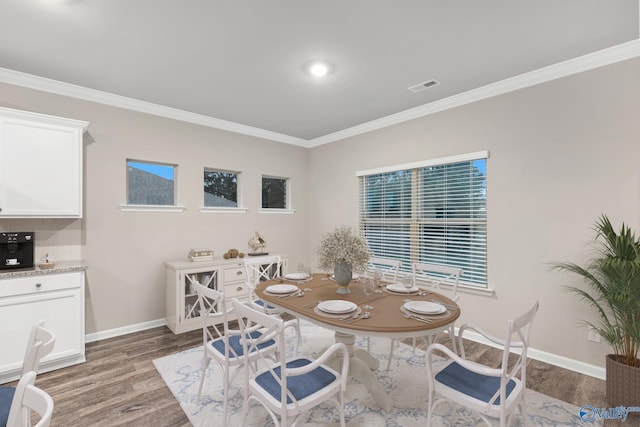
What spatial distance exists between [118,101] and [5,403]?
10.6 ft

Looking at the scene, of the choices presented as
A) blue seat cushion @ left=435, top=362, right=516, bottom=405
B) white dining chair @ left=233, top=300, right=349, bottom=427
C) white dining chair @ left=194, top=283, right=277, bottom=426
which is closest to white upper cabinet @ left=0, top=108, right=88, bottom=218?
white dining chair @ left=194, top=283, right=277, bottom=426

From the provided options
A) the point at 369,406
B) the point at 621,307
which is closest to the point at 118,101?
the point at 369,406

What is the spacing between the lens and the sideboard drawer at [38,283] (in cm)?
263

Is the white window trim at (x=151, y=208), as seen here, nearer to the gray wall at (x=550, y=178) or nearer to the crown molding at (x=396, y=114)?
the crown molding at (x=396, y=114)

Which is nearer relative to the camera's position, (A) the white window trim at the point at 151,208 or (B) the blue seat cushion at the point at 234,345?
(B) the blue seat cushion at the point at 234,345

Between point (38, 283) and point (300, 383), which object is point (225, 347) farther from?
point (38, 283)

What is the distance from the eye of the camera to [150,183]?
4.07 m

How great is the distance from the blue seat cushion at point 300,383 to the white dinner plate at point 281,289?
27.7 inches

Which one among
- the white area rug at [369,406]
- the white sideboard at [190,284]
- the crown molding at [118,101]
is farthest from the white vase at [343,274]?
the crown molding at [118,101]

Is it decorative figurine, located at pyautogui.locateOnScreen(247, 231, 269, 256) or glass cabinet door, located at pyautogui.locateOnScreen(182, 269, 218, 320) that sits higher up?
decorative figurine, located at pyautogui.locateOnScreen(247, 231, 269, 256)

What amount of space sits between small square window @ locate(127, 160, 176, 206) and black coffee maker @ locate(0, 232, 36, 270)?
1.07m

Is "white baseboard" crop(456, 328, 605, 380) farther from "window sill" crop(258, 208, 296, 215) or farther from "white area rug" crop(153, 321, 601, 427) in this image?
"window sill" crop(258, 208, 296, 215)

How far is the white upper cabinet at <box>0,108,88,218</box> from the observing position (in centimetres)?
281

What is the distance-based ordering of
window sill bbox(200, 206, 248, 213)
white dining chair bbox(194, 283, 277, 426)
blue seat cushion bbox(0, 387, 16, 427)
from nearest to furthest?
blue seat cushion bbox(0, 387, 16, 427)
white dining chair bbox(194, 283, 277, 426)
window sill bbox(200, 206, 248, 213)
